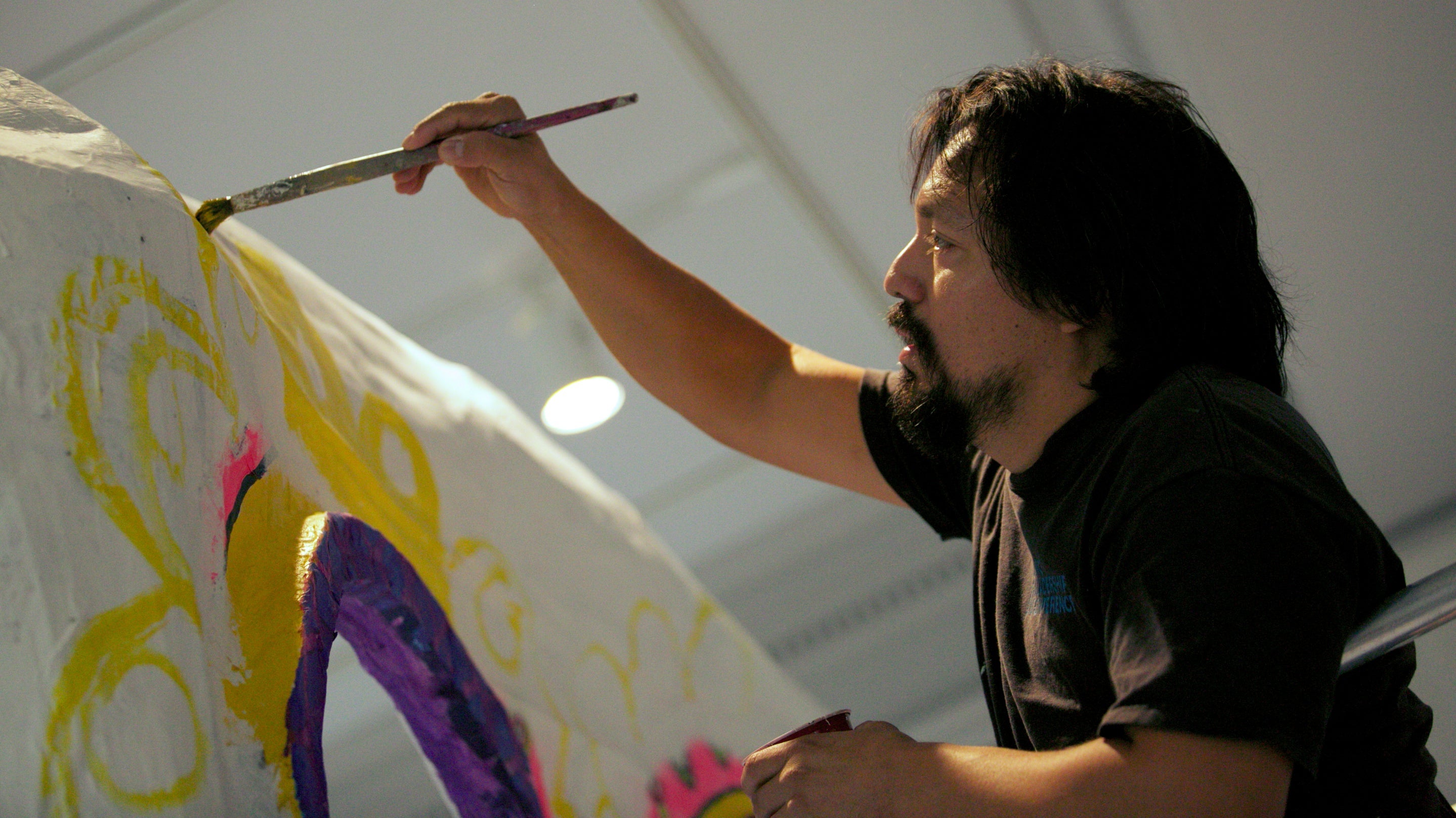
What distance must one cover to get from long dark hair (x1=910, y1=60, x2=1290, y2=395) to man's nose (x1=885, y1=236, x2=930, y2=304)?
0.06 meters

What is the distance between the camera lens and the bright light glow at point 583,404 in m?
1.88

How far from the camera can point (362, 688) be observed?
8.24 ft

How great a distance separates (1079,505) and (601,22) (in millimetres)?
947

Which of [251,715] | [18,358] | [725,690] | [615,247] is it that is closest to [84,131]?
[18,358]

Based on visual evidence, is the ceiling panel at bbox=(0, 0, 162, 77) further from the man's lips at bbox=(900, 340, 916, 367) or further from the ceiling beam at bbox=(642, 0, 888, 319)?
the man's lips at bbox=(900, 340, 916, 367)

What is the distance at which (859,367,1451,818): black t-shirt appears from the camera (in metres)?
0.58

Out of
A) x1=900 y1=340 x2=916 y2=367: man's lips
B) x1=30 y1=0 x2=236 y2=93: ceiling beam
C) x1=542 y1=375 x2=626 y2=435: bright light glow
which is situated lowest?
x1=900 y1=340 x2=916 y2=367: man's lips

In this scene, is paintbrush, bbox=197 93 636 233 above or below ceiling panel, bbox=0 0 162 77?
below

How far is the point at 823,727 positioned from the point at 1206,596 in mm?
230

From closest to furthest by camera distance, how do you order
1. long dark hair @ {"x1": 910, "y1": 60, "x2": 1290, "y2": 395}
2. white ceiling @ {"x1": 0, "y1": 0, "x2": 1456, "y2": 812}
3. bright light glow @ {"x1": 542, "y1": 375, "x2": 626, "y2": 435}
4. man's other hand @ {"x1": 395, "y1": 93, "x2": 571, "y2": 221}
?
long dark hair @ {"x1": 910, "y1": 60, "x2": 1290, "y2": 395} < man's other hand @ {"x1": 395, "y1": 93, "x2": 571, "y2": 221} < white ceiling @ {"x1": 0, "y1": 0, "x2": 1456, "y2": 812} < bright light glow @ {"x1": 542, "y1": 375, "x2": 626, "y2": 435}

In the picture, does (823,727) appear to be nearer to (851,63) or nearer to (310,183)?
(310,183)

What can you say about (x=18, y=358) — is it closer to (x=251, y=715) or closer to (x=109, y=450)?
(x=109, y=450)

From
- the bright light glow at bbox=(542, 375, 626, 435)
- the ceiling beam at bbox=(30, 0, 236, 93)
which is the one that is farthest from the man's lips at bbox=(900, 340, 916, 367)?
the bright light glow at bbox=(542, 375, 626, 435)

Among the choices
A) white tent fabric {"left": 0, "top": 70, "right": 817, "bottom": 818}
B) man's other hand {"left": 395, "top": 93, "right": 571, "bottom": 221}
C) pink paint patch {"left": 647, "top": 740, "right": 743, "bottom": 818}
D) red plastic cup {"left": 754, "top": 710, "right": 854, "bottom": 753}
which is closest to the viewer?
white tent fabric {"left": 0, "top": 70, "right": 817, "bottom": 818}
